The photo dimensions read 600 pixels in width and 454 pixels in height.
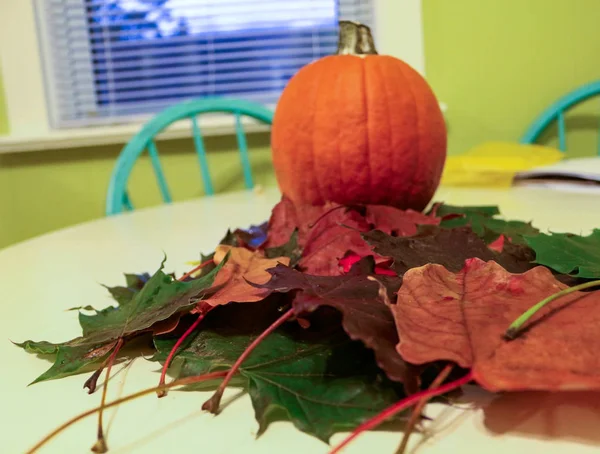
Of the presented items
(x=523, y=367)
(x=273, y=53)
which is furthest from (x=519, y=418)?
(x=273, y=53)

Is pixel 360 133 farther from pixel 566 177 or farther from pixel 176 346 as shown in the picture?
pixel 566 177

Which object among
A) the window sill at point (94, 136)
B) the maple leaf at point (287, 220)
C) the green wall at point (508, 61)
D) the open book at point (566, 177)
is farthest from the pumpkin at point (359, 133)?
the green wall at point (508, 61)

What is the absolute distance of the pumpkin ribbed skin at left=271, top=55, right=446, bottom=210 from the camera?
61 centimetres

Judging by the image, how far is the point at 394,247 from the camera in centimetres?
36

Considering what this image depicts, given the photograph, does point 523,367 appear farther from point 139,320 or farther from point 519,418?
point 139,320

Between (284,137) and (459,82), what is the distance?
1172 millimetres

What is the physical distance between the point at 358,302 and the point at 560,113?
5.06 feet

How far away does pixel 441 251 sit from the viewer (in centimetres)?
36

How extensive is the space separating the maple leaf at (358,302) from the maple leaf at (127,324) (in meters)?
0.06

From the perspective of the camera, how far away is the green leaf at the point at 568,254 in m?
0.33

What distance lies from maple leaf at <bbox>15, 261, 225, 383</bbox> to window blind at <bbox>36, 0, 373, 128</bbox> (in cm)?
148

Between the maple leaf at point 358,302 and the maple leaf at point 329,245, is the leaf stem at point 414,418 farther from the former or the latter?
the maple leaf at point 329,245

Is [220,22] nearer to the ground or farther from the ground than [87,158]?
farther from the ground

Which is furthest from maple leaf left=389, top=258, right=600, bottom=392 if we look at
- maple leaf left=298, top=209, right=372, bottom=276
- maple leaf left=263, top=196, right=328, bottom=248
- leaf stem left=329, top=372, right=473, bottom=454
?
maple leaf left=263, top=196, right=328, bottom=248
